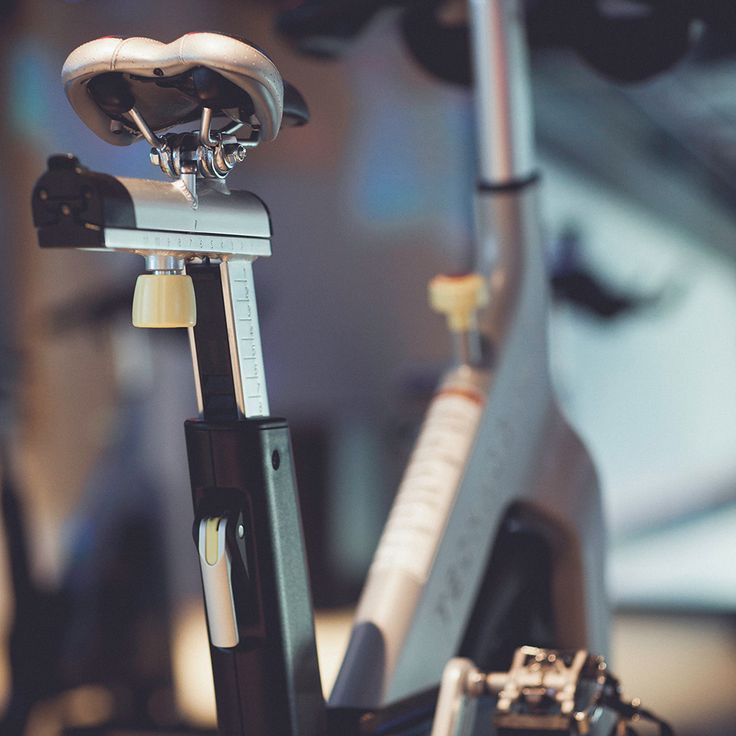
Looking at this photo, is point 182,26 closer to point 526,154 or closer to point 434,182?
point 434,182

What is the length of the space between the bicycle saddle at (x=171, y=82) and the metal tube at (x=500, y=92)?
2.11 ft

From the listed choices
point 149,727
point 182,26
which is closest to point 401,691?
point 149,727

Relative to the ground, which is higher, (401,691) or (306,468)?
(306,468)

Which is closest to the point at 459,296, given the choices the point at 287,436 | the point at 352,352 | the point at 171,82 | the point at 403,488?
the point at 403,488

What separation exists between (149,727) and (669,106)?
7.28 feet

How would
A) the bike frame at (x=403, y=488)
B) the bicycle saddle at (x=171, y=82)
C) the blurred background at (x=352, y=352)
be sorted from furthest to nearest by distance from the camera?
1. the blurred background at (x=352, y=352)
2. the bike frame at (x=403, y=488)
3. the bicycle saddle at (x=171, y=82)

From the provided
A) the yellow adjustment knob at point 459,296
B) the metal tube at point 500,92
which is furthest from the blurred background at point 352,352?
the yellow adjustment knob at point 459,296

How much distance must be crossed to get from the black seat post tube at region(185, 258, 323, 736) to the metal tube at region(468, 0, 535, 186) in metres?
0.62

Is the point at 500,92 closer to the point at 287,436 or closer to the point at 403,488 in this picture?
the point at 403,488

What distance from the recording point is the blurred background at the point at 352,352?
3.08 meters

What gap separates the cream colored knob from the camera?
2.28 feet

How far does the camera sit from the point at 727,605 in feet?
10.6

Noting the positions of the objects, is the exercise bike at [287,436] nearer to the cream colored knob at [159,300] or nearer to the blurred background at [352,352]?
the cream colored knob at [159,300]

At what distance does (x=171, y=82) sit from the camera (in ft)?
2.24
